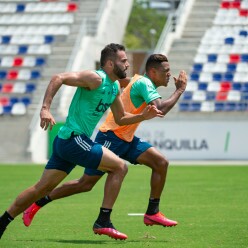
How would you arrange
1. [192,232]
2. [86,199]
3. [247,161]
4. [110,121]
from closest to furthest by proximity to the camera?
[192,232] < [110,121] < [86,199] < [247,161]

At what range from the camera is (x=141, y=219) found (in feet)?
38.3

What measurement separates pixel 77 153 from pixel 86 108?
1.59 ft

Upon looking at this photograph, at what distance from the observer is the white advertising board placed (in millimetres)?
28328

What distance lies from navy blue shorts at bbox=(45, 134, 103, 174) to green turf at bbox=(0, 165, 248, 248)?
0.82 m

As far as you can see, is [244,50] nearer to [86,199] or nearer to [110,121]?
[86,199]

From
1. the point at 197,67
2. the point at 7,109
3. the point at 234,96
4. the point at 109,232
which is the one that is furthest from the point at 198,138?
the point at 109,232

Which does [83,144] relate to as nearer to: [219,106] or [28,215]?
[28,215]

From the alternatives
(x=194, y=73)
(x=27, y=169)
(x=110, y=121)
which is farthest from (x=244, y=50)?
(x=110, y=121)

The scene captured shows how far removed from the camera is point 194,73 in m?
32.7

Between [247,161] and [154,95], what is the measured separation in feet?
60.5

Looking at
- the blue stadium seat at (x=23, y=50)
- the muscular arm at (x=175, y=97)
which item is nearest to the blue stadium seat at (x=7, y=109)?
the blue stadium seat at (x=23, y=50)

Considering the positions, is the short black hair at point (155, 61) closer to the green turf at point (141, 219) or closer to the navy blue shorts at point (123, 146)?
the navy blue shorts at point (123, 146)

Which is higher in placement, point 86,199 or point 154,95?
point 154,95

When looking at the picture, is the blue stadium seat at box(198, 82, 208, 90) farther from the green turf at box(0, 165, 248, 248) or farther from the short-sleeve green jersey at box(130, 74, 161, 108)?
the short-sleeve green jersey at box(130, 74, 161, 108)
